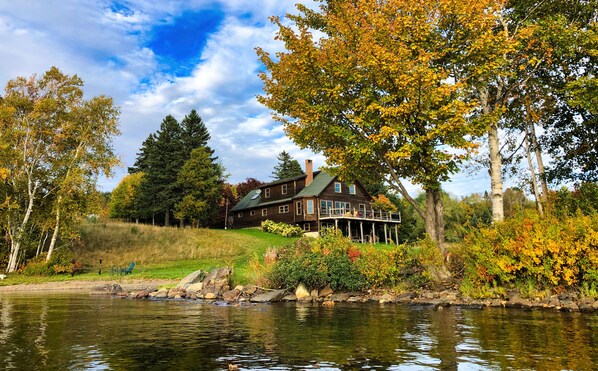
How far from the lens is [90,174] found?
35.3m

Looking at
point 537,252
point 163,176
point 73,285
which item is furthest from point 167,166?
point 537,252

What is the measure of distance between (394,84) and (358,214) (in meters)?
40.2

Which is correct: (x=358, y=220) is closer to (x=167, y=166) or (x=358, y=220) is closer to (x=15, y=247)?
(x=167, y=166)

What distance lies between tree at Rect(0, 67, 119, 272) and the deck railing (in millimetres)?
26361

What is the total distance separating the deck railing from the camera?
172 ft

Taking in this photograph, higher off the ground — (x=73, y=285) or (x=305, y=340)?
(x=73, y=285)

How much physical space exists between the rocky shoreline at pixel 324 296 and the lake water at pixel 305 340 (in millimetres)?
929

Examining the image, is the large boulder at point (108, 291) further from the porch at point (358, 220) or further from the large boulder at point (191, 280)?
the porch at point (358, 220)

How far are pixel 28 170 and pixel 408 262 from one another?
101 feet

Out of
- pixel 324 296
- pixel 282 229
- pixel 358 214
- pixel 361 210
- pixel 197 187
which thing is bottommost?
pixel 324 296

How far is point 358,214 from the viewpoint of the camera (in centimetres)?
5434

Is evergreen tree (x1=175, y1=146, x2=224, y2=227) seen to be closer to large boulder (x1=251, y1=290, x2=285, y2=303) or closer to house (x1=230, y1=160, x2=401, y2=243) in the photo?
house (x1=230, y1=160, x2=401, y2=243)

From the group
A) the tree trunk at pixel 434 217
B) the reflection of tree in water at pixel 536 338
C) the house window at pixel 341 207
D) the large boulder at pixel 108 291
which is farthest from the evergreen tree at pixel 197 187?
the reflection of tree in water at pixel 536 338

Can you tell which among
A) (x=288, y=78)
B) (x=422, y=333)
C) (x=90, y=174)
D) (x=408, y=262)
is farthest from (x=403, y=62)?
(x=90, y=174)
